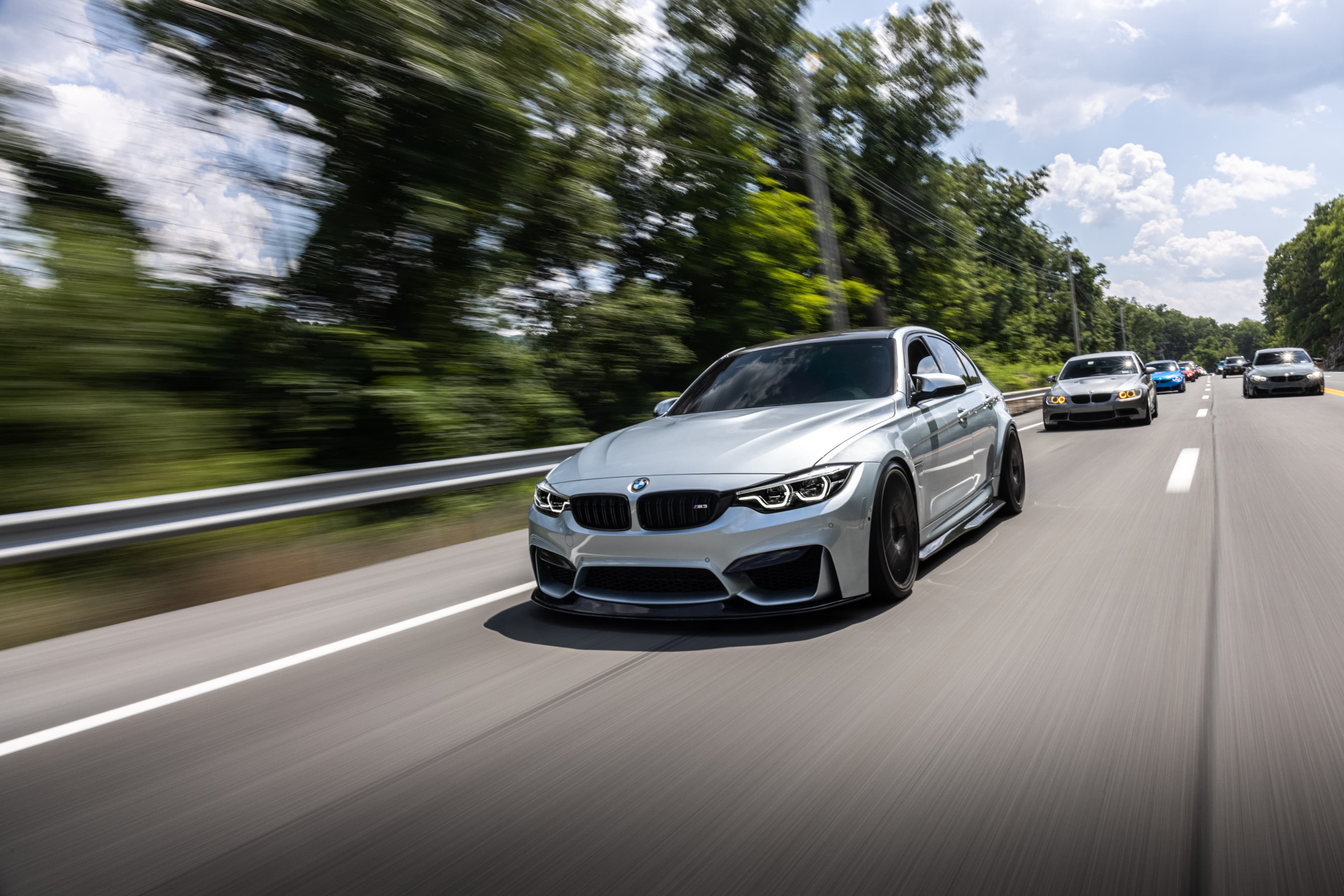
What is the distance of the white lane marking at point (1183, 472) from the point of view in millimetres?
8859

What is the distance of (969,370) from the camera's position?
302 inches

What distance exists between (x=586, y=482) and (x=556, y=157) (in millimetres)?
9477

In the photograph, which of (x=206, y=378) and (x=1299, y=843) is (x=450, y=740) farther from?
(x=206, y=378)

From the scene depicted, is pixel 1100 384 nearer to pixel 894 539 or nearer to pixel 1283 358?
pixel 1283 358

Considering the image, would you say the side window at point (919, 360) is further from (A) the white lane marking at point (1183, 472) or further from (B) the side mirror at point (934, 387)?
(A) the white lane marking at point (1183, 472)

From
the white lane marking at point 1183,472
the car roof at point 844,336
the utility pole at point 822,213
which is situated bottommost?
the white lane marking at point 1183,472

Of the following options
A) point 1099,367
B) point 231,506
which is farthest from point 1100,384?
point 231,506

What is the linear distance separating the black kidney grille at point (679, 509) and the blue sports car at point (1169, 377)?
35.1 m

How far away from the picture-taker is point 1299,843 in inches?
92.5

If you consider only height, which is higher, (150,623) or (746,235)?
(746,235)

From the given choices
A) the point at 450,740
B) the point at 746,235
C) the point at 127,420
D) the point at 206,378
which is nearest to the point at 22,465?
the point at 127,420

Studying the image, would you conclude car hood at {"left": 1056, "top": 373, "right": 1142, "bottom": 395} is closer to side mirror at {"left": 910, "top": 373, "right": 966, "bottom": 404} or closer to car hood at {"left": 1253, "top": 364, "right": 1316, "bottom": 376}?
car hood at {"left": 1253, "top": 364, "right": 1316, "bottom": 376}

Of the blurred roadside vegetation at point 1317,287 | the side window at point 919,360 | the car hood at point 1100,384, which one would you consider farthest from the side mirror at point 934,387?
the blurred roadside vegetation at point 1317,287

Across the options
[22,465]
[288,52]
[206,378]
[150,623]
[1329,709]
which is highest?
[288,52]
